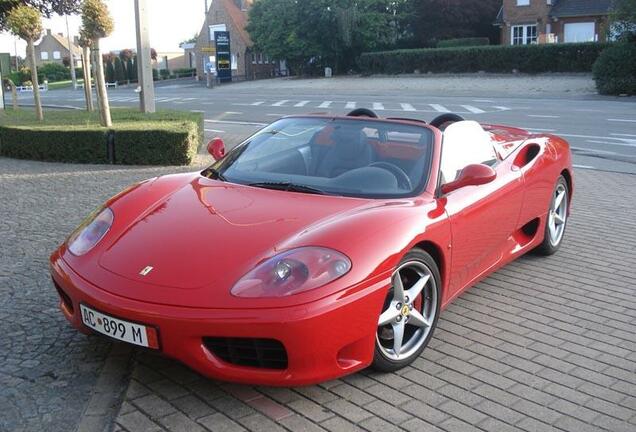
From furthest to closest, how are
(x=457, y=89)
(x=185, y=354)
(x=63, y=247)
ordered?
1. (x=457, y=89)
2. (x=63, y=247)
3. (x=185, y=354)

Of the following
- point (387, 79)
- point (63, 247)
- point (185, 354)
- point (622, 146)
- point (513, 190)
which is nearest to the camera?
point (185, 354)

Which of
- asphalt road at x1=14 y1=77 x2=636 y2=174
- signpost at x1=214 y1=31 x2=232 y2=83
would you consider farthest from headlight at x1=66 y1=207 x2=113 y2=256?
signpost at x1=214 y1=31 x2=232 y2=83

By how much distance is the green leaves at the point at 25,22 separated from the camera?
14040 millimetres

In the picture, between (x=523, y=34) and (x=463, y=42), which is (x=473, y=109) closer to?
(x=463, y=42)

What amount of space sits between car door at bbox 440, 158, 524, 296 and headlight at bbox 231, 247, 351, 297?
1044 millimetres

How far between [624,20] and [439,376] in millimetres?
29776

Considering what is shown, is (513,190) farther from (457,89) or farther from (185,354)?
(457,89)

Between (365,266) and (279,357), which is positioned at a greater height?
(365,266)

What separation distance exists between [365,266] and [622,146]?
469 inches

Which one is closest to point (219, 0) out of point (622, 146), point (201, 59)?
point (201, 59)

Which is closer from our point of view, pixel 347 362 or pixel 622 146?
pixel 347 362

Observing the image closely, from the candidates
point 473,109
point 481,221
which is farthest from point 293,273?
point 473,109

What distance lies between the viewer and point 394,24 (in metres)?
49.0

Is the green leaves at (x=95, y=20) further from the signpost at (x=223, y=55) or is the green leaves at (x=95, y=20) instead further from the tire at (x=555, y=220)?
the signpost at (x=223, y=55)
